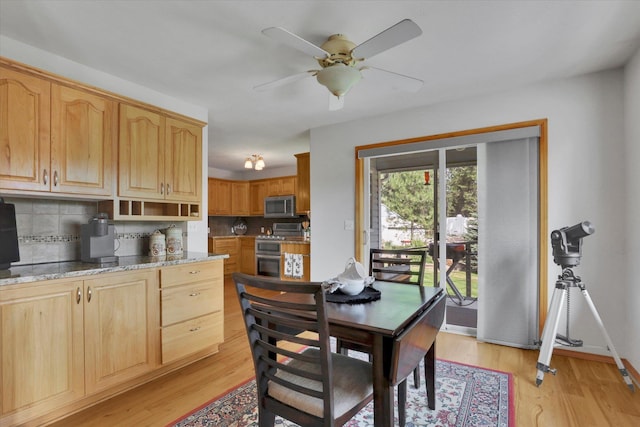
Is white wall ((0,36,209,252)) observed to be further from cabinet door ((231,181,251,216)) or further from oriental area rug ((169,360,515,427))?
cabinet door ((231,181,251,216))

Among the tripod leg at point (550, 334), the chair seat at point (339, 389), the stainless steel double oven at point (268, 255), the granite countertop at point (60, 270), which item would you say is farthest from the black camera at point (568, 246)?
the stainless steel double oven at point (268, 255)

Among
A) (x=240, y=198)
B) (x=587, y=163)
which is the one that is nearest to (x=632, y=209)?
(x=587, y=163)

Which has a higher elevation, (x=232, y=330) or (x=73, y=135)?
(x=73, y=135)

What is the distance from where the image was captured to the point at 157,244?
2703 mm

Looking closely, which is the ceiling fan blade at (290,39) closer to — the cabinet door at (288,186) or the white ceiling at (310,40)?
the white ceiling at (310,40)

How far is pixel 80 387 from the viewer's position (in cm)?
185

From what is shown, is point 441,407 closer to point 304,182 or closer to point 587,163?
point 587,163

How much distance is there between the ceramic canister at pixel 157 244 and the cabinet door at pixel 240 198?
13.8ft

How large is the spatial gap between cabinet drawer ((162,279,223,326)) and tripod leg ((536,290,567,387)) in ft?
8.17

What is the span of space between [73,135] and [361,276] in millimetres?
2130

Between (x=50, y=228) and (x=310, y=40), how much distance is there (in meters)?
2.28

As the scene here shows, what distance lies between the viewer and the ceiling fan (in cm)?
157

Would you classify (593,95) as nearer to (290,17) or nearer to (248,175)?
(290,17)

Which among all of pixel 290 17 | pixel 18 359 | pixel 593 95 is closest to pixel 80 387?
pixel 18 359
